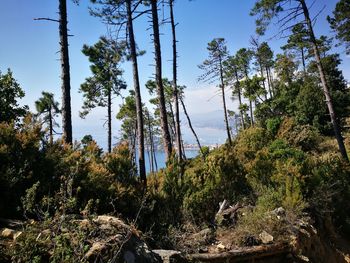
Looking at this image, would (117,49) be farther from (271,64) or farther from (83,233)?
(271,64)

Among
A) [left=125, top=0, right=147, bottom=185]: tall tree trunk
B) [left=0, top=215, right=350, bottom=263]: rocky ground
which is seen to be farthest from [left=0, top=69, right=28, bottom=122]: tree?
[left=0, top=215, right=350, bottom=263]: rocky ground

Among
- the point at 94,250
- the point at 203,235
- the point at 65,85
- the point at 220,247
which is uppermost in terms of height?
the point at 65,85

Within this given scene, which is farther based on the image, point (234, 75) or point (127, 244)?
point (234, 75)

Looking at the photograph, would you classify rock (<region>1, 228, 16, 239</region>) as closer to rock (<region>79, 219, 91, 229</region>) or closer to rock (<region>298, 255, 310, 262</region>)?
rock (<region>79, 219, 91, 229</region>)

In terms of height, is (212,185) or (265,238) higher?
(212,185)

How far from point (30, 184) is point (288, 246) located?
4.61m

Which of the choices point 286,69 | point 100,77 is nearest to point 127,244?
point 100,77

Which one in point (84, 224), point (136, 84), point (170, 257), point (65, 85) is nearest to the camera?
point (84, 224)

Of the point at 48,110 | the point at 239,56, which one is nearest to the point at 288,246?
the point at 48,110

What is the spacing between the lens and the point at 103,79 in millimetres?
21672

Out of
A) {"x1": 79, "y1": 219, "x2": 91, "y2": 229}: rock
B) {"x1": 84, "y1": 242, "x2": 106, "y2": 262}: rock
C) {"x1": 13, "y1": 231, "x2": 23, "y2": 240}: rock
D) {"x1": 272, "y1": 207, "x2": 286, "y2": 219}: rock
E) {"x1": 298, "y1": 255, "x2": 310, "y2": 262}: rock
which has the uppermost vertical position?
{"x1": 79, "y1": 219, "x2": 91, "y2": 229}: rock

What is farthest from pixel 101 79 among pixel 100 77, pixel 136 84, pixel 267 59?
pixel 267 59

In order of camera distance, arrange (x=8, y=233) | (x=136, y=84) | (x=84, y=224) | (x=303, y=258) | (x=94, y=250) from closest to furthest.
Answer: (x=94, y=250) < (x=8, y=233) < (x=84, y=224) < (x=303, y=258) < (x=136, y=84)

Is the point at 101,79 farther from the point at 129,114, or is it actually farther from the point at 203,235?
the point at 203,235
